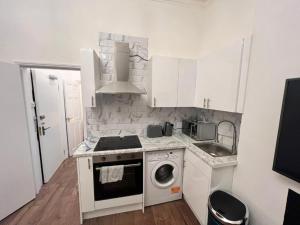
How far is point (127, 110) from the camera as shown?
2.23 meters

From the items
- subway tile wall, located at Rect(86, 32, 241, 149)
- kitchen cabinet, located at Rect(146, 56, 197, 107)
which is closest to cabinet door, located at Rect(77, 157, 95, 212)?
subway tile wall, located at Rect(86, 32, 241, 149)

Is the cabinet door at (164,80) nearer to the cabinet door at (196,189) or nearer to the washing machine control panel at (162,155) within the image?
the washing machine control panel at (162,155)

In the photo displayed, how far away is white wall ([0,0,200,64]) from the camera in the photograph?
5.80ft

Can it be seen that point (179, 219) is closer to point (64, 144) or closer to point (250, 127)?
point (250, 127)

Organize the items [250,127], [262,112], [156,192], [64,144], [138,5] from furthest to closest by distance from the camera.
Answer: [64,144] < [138,5] < [156,192] < [250,127] < [262,112]

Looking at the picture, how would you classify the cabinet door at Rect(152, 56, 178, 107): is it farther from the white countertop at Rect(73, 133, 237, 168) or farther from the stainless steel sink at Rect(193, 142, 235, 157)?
the stainless steel sink at Rect(193, 142, 235, 157)

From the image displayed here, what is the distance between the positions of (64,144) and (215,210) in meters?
3.24

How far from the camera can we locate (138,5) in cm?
203

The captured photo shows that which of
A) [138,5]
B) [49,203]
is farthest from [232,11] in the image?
[49,203]

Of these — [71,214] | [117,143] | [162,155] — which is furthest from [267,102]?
[71,214]

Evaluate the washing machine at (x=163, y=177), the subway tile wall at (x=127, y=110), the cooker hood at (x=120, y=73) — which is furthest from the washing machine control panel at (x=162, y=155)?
the cooker hood at (x=120, y=73)

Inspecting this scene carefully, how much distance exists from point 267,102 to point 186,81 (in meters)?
1.07

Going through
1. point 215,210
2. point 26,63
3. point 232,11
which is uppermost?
point 232,11

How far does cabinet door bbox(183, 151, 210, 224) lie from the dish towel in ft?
2.86
